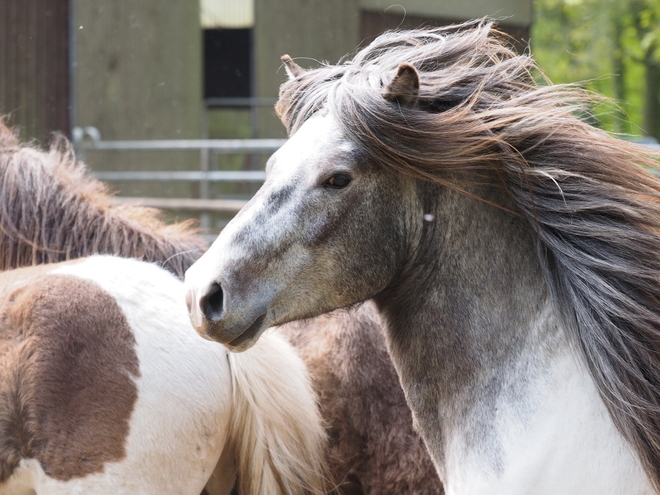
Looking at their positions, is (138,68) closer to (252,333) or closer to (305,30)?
(305,30)

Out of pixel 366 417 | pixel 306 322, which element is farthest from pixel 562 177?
A: pixel 306 322

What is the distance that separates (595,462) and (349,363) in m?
0.96

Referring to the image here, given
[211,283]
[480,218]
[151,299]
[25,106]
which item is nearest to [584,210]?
[480,218]

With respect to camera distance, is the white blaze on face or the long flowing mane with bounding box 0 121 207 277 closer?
the white blaze on face

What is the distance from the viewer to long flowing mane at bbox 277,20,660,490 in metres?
1.65

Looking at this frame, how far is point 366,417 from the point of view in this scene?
7.71 feet

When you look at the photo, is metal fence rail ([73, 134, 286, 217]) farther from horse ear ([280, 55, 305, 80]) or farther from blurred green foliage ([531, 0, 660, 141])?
blurred green foliage ([531, 0, 660, 141])

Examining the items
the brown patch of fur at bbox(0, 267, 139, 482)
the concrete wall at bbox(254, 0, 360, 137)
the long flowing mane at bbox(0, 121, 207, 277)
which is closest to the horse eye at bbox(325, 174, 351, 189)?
the brown patch of fur at bbox(0, 267, 139, 482)

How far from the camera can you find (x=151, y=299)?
217 centimetres

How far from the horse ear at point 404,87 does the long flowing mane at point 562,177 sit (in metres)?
0.02

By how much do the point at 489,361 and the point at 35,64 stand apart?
6.74 meters

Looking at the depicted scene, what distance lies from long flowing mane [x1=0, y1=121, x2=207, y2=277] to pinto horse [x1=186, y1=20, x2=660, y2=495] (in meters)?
1.03

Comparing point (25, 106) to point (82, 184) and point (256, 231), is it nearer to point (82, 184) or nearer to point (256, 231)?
point (82, 184)

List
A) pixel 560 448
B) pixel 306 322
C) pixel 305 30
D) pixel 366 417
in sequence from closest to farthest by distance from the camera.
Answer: pixel 560 448, pixel 366 417, pixel 306 322, pixel 305 30
